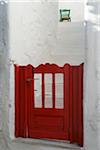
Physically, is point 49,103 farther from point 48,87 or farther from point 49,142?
point 49,142

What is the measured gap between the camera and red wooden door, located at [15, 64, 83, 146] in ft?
9.68

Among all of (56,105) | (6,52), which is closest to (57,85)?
(56,105)

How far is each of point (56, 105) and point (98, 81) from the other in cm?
60

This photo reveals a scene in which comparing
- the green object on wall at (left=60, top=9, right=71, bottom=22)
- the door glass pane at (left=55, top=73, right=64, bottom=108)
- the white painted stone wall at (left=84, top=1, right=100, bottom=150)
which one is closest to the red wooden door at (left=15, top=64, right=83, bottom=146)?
the door glass pane at (left=55, top=73, right=64, bottom=108)

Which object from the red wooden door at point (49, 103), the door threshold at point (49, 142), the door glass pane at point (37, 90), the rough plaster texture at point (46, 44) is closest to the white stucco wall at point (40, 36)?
the rough plaster texture at point (46, 44)

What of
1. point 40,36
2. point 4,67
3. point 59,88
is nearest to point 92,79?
point 59,88

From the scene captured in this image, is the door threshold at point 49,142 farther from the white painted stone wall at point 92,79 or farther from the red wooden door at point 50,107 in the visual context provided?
the white painted stone wall at point 92,79

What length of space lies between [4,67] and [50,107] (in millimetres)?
634

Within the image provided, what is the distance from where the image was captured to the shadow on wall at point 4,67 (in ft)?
8.69

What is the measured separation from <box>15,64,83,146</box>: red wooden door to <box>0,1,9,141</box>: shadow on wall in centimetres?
25

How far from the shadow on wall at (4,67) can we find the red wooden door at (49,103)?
248mm

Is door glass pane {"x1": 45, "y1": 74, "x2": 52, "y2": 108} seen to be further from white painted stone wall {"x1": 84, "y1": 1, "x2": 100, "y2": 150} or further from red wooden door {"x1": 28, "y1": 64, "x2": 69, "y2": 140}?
white painted stone wall {"x1": 84, "y1": 1, "x2": 100, "y2": 150}

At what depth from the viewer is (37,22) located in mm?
2564

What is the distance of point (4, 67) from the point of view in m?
2.74
